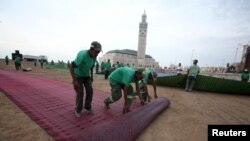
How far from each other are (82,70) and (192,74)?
6.39 m

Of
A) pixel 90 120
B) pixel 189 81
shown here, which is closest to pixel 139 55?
pixel 189 81

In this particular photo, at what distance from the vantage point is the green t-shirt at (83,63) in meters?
2.86

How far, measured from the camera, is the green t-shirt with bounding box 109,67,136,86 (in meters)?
2.94

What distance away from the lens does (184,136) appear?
104 inches

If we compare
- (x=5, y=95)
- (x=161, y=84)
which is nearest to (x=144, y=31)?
(x=161, y=84)

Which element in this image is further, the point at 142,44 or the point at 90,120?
the point at 142,44

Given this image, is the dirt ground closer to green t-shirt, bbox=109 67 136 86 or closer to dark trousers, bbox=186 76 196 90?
green t-shirt, bbox=109 67 136 86

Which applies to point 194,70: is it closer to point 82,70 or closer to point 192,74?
point 192,74

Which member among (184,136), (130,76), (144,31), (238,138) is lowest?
(184,136)

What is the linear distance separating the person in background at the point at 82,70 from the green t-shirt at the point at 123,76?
0.53 meters

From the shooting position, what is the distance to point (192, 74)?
25.6 ft

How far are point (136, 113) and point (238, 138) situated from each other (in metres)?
1.59

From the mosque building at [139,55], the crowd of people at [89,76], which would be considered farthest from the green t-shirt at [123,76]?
the mosque building at [139,55]

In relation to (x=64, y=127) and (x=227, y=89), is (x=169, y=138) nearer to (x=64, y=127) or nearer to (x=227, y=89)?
(x=64, y=127)
